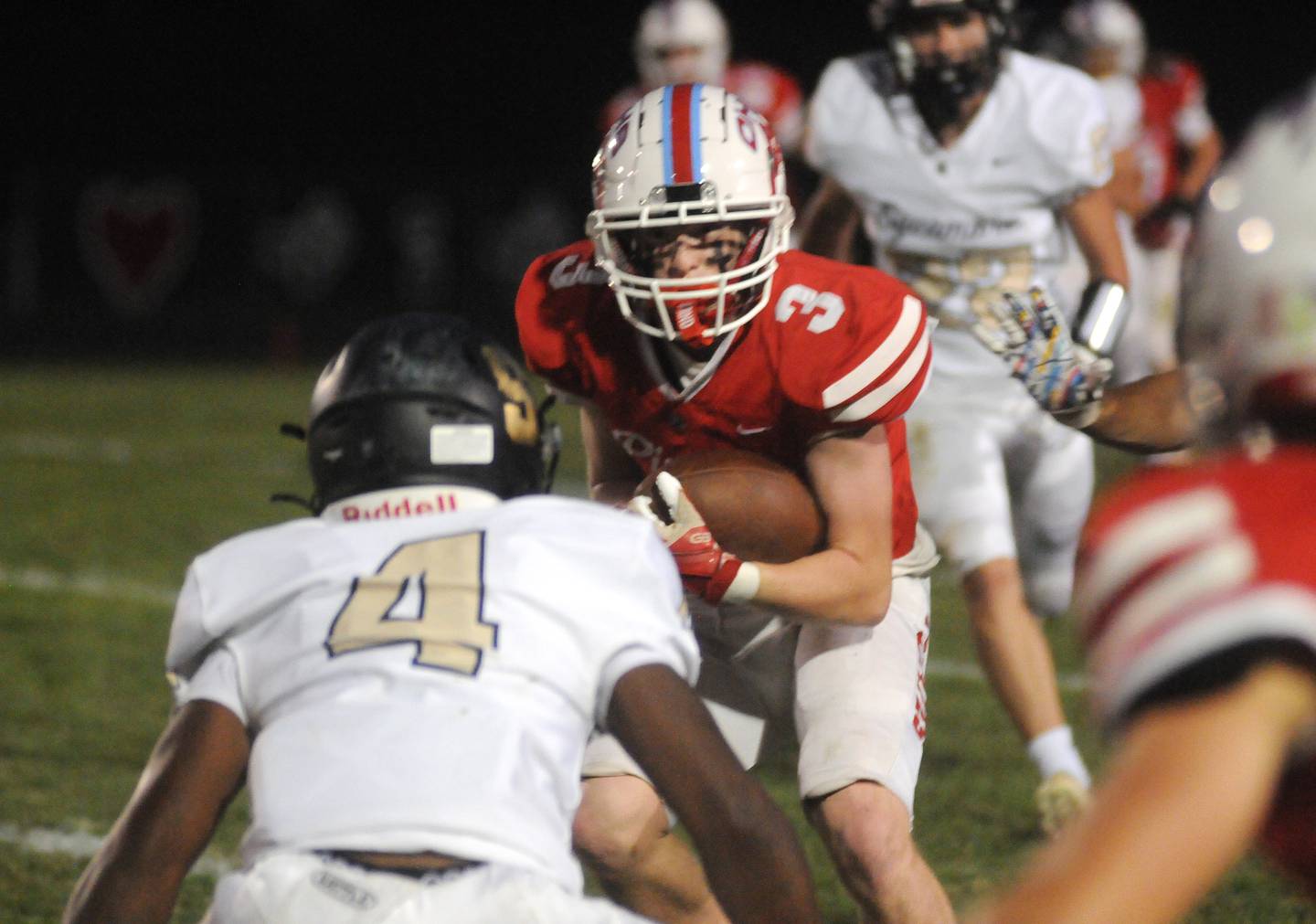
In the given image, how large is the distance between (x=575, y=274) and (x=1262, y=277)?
1.66 m

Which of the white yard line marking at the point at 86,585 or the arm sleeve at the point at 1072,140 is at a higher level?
the arm sleeve at the point at 1072,140

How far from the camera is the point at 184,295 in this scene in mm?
16672

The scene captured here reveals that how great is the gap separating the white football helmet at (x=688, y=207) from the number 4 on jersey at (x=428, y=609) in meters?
0.83

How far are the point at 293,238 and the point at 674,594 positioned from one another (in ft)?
49.4

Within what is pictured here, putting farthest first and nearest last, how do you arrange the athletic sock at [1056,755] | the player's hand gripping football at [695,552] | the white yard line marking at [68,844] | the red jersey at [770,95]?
the red jersey at [770,95], the athletic sock at [1056,755], the white yard line marking at [68,844], the player's hand gripping football at [695,552]

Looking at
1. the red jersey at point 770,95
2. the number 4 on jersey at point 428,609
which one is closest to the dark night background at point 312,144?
the red jersey at point 770,95

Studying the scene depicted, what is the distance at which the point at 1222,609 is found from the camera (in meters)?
1.12

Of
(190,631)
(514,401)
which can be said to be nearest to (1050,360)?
(514,401)

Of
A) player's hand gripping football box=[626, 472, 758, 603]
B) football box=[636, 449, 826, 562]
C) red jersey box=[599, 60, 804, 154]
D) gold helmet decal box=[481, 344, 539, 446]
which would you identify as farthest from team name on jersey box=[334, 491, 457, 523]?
red jersey box=[599, 60, 804, 154]

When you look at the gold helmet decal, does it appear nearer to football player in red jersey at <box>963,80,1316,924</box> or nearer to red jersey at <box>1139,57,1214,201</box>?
football player in red jersey at <box>963,80,1316,924</box>

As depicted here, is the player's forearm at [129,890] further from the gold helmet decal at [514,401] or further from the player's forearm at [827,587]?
the player's forearm at [827,587]

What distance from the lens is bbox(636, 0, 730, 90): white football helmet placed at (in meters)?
6.66

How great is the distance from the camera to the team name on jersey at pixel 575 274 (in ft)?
9.21

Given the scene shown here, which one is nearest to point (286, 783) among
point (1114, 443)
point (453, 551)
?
point (453, 551)
